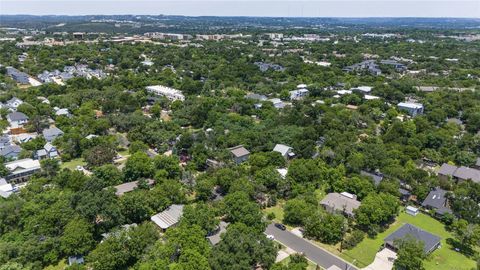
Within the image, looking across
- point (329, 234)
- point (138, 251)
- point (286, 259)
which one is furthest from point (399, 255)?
point (138, 251)

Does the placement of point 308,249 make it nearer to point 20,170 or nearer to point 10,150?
point 20,170

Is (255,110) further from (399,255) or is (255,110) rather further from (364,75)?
(364,75)

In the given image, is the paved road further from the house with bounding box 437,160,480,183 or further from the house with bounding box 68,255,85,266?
the house with bounding box 437,160,480,183

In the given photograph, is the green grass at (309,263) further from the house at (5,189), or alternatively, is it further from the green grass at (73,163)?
the green grass at (73,163)

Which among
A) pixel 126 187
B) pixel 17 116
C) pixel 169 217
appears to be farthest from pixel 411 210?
pixel 17 116

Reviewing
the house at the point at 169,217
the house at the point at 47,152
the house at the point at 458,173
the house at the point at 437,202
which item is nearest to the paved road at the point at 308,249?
the house at the point at 169,217

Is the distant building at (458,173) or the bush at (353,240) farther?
the distant building at (458,173)

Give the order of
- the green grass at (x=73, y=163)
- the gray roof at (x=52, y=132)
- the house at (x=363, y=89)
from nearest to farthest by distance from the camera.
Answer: the green grass at (x=73, y=163) < the gray roof at (x=52, y=132) < the house at (x=363, y=89)
